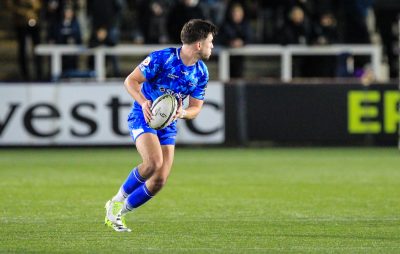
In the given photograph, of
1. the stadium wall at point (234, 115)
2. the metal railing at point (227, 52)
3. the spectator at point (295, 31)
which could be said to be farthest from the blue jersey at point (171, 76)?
the spectator at point (295, 31)

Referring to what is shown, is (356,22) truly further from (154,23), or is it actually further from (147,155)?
(147,155)

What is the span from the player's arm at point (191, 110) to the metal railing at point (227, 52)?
13558 millimetres

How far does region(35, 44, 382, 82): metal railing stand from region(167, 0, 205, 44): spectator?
363 millimetres

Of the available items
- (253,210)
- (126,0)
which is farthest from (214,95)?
(253,210)

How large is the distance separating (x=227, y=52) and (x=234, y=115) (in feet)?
9.50

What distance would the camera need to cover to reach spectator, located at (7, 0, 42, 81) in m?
23.3

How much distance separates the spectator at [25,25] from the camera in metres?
23.3

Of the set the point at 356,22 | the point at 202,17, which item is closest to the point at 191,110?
the point at 202,17

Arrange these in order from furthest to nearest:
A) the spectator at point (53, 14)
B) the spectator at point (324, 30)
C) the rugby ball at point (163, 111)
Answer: the spectator at point (324, 30) → the spectator at point (53, 14) → the rugby ball at point (163, 111)

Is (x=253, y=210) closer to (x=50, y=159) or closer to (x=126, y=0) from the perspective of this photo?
(x=50, y=159)

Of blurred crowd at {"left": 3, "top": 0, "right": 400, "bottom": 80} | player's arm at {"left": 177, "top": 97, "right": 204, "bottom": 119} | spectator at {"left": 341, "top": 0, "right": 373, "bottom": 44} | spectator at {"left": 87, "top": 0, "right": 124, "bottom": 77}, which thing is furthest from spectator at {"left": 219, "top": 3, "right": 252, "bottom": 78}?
player's arm at {"left": 177, "top": 97, "right": 204, "bottom": 119}

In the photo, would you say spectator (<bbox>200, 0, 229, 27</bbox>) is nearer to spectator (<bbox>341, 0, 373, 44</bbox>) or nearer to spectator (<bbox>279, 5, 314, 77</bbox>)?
spectator (<bbox>279, 5, 314, 77</bbox>)

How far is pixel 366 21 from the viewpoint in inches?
1035

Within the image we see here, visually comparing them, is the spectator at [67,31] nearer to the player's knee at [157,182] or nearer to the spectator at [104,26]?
the spectator at [104,26]
